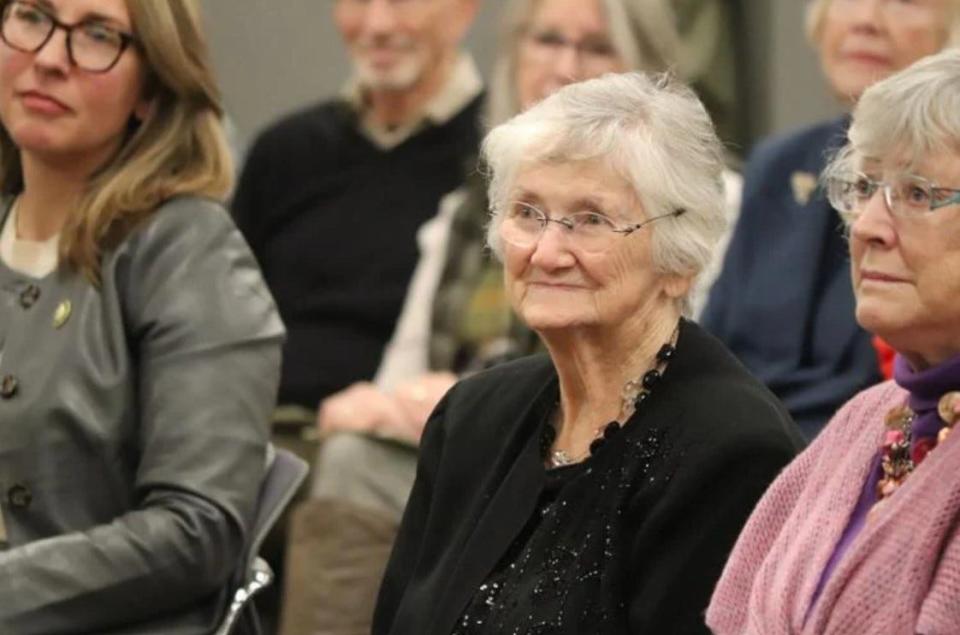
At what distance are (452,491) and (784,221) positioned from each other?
4.10 feet

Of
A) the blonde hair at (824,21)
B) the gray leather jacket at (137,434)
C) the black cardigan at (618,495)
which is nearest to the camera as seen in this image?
the black cardigan at (618,495)

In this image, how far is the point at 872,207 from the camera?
8.84 ft

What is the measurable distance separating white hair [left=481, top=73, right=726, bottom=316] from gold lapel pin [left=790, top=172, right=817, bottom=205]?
44.0 inches

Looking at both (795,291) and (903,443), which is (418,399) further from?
A: (903,443)

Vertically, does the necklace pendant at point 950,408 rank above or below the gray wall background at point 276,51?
above

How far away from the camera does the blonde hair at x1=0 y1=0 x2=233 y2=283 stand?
3482 millimetres

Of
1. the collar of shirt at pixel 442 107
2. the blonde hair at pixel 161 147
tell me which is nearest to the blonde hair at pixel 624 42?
the collar of shirt at pixel 442 107

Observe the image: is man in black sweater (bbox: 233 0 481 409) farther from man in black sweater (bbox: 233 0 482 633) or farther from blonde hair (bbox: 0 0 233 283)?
blonde hair (bbox: 0 0 233 283)

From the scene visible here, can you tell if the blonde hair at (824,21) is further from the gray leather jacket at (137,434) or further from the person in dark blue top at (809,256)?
the gray leather jacket at (137,434)

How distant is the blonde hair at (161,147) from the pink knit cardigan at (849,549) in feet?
3.68

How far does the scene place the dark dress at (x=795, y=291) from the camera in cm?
410

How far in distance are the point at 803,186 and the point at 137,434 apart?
57.1 inches

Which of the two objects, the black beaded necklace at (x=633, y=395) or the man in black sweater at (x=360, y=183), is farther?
the man in black sweater at (x=360, y=183)

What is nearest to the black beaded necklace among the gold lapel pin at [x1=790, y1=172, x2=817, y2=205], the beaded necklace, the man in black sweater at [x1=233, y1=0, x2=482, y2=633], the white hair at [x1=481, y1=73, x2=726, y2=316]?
the white hair at [x1=481, y1=73, x2=726, y2=316]
